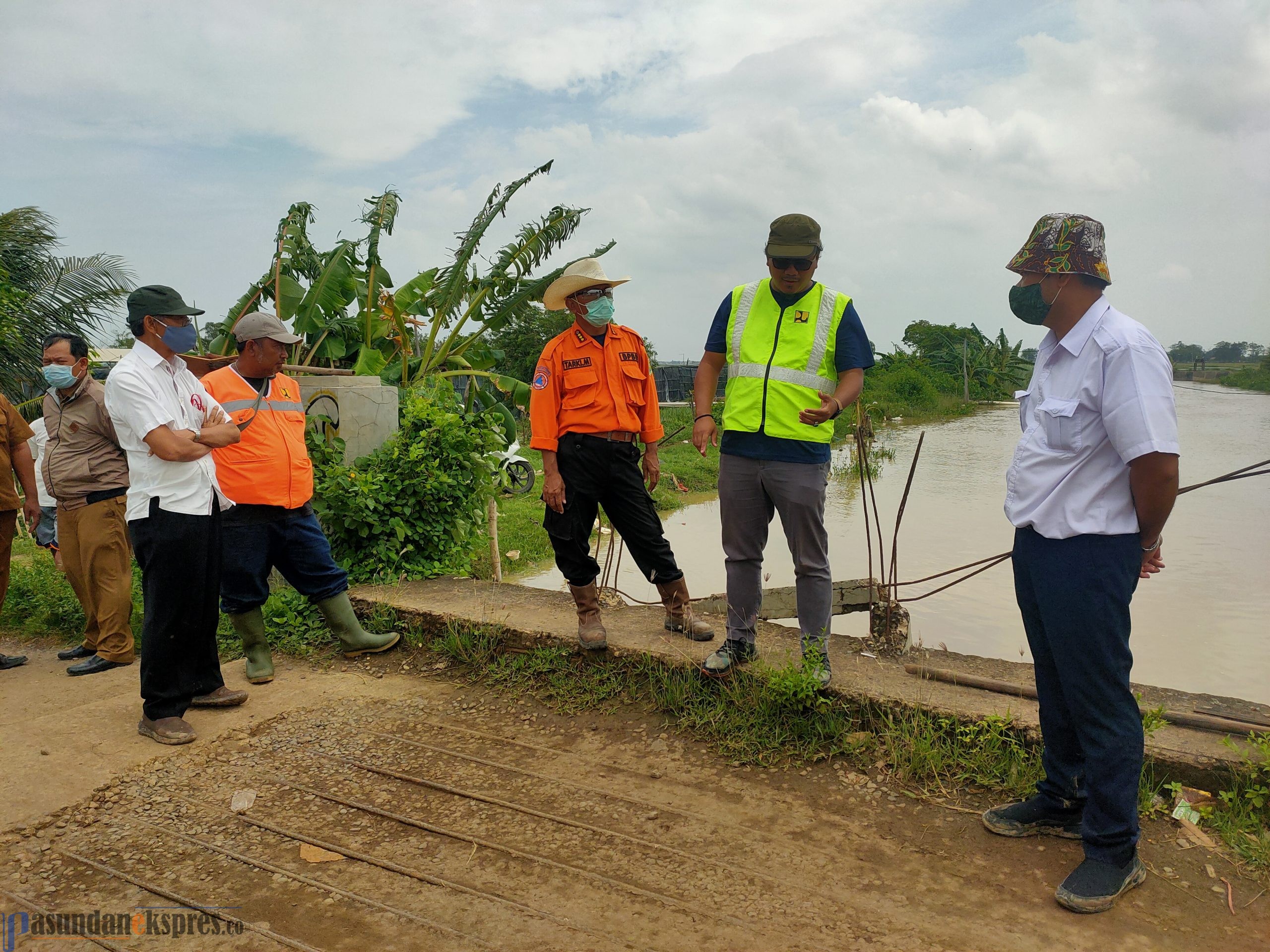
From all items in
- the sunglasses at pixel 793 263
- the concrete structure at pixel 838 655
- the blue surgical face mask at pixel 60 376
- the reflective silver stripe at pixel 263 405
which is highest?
the sunglasses at pixel 793 263

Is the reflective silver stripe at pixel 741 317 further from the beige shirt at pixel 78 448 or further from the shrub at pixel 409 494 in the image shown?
the beige shirt at pixel 78 448

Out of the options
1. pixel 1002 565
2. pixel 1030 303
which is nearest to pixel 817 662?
pixel 1030 303

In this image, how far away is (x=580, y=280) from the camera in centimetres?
368

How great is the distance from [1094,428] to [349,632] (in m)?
3.54

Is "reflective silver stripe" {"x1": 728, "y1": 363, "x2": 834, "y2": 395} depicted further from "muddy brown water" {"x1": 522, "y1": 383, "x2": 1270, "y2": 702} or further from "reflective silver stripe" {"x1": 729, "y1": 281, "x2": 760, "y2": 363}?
"muddy brown water" {"x1": 522, "y1": 383, "x2": 1270, "y2": 702}

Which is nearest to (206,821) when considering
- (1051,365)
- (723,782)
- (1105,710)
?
(723,782)

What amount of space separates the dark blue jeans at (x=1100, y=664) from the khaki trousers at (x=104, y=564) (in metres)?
4.70

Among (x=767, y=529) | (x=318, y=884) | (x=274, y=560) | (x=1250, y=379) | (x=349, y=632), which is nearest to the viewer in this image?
(x=318, y=884)

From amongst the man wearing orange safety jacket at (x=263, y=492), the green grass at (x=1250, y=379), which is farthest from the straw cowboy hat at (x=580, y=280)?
the green grass at (x=1250, y=379)

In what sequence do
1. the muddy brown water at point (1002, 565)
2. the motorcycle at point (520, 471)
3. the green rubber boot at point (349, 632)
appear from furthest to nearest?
the motorcycle at point (520, 471)
the muddy brown water at point (1002, 565)
the green rubber boot at point (349, 632)

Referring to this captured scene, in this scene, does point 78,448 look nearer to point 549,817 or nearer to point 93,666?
point 93,666

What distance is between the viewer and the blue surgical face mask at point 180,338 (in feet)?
11.2

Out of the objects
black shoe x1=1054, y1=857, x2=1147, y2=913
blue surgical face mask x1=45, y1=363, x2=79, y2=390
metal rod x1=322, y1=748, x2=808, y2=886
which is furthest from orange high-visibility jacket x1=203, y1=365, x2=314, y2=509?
black shoe x1=1054, y1=857, x2=1147, y2=913

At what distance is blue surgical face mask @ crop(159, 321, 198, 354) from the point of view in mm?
3404
